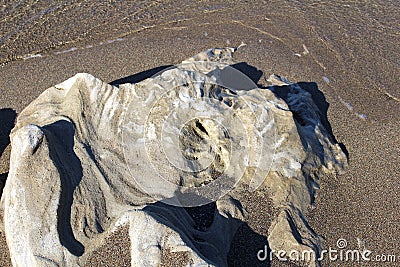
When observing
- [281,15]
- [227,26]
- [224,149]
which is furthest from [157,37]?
[224,149]

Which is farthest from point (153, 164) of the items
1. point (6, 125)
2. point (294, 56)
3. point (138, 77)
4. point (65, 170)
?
point (294, 56)

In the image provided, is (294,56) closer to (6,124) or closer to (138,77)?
(138,77)

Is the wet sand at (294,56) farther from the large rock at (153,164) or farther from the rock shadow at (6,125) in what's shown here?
the large rock at (153,164)

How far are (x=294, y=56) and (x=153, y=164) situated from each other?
330 centimetres

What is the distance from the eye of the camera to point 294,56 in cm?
616

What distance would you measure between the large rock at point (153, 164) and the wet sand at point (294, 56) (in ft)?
1.00

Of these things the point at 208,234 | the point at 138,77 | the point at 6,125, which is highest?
the point at 138,77

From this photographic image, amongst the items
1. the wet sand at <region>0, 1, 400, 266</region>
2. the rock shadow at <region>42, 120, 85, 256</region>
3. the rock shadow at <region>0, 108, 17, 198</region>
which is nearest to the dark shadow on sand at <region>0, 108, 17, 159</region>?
the rock shadow at <region>0, 108, 17, 198</region>

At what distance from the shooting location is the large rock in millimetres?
3197

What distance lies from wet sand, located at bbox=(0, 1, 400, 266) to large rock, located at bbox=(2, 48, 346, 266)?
31 cm

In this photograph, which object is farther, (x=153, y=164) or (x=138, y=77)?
(x=138, y=77)

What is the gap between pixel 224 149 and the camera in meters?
4.06

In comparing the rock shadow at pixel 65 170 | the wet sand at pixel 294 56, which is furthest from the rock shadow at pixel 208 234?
the rock shadow at pixel 65 170

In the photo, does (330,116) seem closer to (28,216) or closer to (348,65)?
(348,65)
